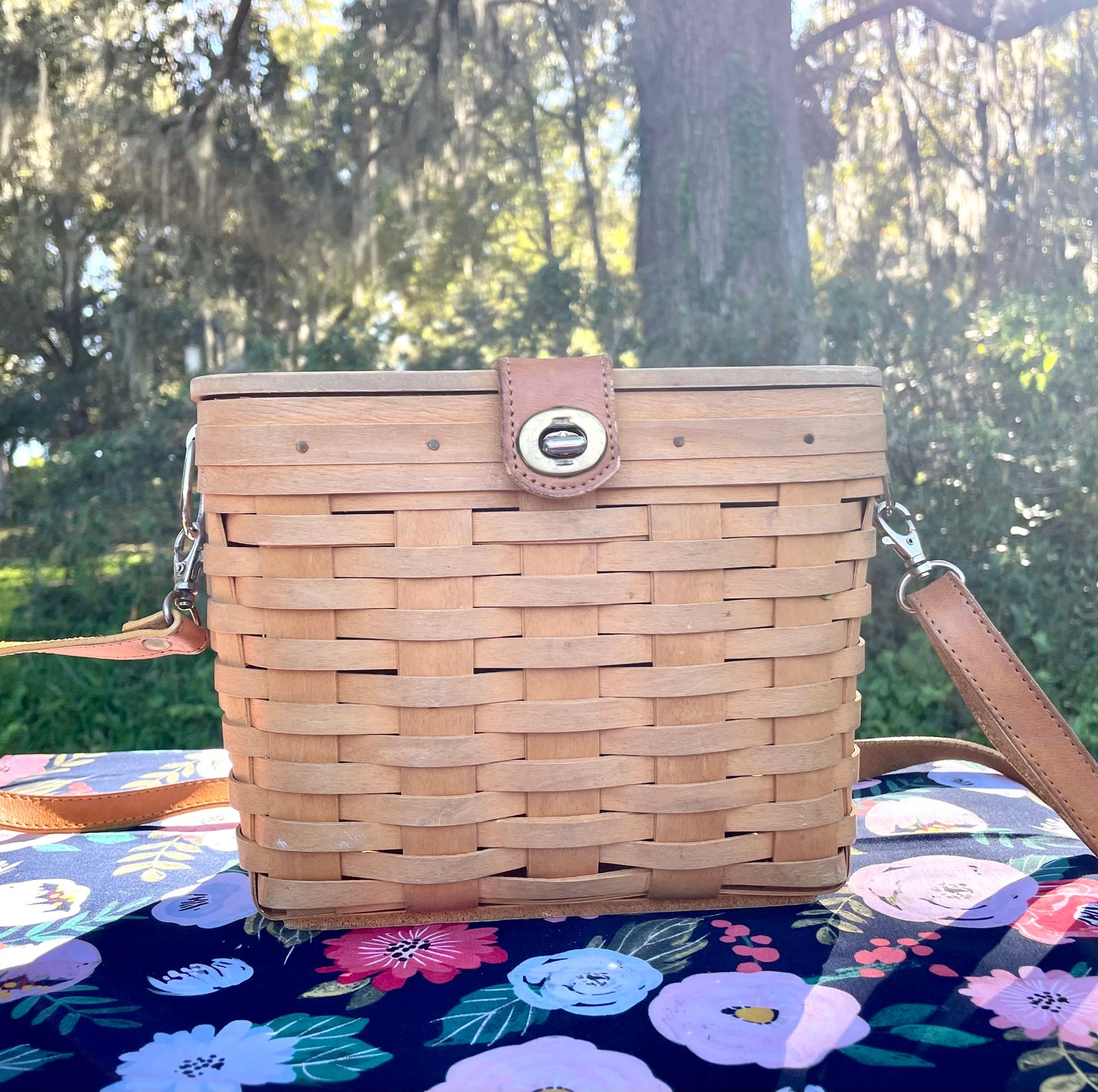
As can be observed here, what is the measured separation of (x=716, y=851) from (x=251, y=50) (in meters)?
1.75


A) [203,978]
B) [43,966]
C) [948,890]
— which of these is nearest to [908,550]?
[948,890]

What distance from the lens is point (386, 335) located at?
5.99 ft

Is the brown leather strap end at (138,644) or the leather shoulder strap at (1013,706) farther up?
the brown leather strap end at (138,644)

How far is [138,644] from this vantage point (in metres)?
0.85

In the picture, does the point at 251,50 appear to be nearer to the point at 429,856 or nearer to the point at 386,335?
the point at 386,335

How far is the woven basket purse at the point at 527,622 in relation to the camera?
0.69 metres

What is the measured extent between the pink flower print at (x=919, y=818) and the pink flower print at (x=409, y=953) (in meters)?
0.44

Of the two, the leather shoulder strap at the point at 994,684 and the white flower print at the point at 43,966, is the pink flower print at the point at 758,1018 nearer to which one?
the leather shoulder strap at the point at 994,684

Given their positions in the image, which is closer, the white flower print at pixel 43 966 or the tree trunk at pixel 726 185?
the white flower print at pixel 43 966

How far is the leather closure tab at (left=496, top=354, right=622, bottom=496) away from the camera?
68 cm

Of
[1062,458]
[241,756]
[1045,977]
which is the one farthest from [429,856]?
[1062,458]

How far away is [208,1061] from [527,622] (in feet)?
1.12

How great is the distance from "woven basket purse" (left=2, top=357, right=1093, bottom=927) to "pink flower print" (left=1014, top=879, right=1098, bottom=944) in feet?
0.59

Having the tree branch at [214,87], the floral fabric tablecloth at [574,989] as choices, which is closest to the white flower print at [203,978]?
the floral fabric tablecloth at [574,989]
